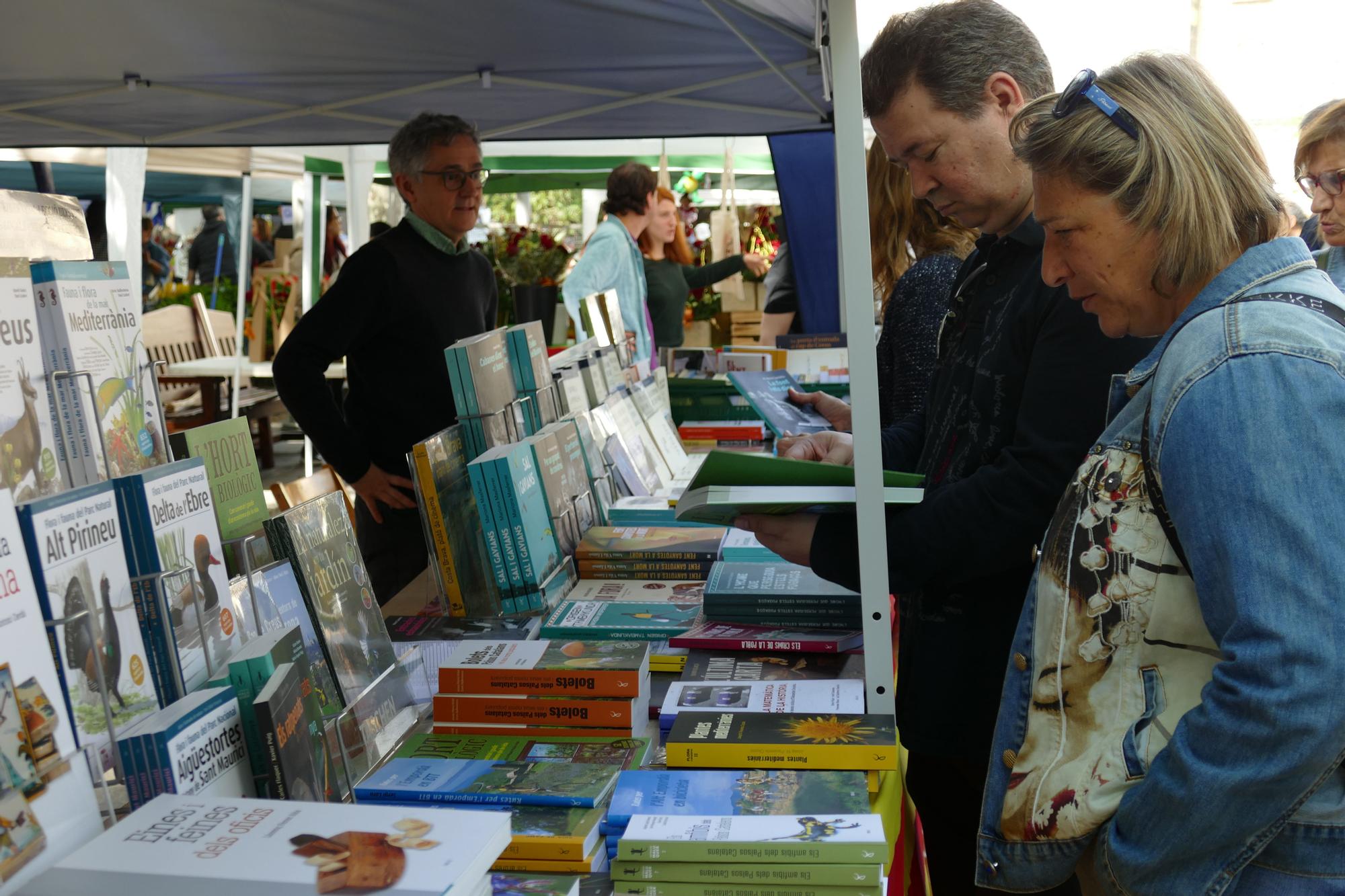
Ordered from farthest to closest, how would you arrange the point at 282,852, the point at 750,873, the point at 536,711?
the point at 536,711
the point at 750,873
the point at 282,852

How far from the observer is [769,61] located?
3.07 meters

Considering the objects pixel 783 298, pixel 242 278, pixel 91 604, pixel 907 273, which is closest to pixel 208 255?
pixel 242 278

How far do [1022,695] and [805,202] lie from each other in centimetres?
421

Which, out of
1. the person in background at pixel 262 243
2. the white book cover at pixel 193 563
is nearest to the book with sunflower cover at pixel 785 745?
the white book cover at pixel 193 563

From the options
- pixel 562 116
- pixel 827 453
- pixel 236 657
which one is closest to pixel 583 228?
pixel 562 116

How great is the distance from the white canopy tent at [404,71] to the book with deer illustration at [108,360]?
1.18 m

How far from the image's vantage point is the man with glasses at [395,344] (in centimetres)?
287

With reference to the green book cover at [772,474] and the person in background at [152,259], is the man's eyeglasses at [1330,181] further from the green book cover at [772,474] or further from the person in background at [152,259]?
the person in background at [152,259]

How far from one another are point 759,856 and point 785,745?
0.23 m

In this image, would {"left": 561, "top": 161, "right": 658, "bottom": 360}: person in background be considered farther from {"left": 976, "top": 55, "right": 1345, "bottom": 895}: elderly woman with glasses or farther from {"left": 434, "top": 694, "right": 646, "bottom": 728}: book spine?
{"left": 976, "top": 55, "right": 1345, "bottom": 895}: elderly woman with glasses

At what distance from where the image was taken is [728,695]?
1.42 metres

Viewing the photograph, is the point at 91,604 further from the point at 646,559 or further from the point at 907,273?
the point at 907,273

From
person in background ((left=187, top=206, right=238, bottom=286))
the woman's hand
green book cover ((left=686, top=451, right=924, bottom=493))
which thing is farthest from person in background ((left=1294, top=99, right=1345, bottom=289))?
person in background ((left=187, top=206, right=238, bottom=286))

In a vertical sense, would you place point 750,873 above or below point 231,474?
below
